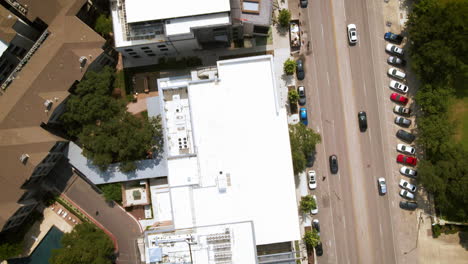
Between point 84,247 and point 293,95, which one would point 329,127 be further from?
point 84,247

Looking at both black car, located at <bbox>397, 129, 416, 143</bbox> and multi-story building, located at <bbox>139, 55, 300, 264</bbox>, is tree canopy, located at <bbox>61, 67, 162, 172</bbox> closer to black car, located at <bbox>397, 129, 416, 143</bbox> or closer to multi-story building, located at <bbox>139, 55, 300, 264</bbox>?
multi-story building, located at <bbox>139, 55, 300, 264</bbox>

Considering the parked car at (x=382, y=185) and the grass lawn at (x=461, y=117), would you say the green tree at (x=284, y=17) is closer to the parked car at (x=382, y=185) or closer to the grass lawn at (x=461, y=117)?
the parked car at (x=382, y=185)

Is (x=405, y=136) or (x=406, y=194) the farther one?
(x=405, y=136)

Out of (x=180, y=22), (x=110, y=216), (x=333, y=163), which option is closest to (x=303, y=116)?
(x=333, y=163)

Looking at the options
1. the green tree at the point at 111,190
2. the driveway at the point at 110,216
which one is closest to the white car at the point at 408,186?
the driveway at the point at 110,216

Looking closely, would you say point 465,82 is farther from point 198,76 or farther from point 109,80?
point 109,80

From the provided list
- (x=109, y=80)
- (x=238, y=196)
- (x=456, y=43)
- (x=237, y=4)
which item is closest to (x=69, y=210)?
(x=109, y=80)
